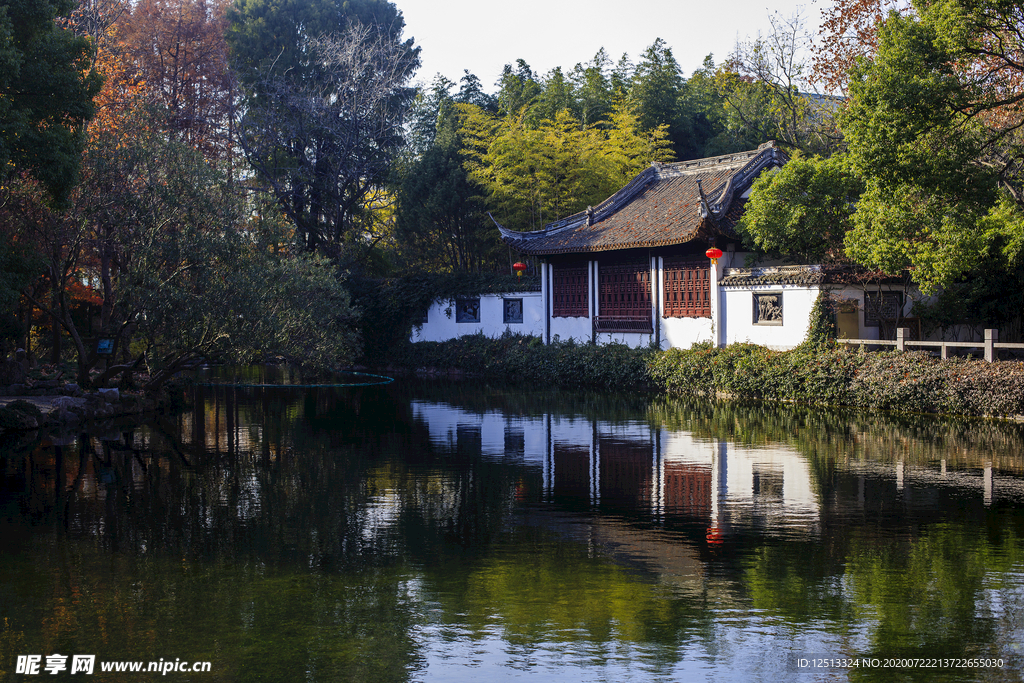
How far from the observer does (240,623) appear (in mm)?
5234

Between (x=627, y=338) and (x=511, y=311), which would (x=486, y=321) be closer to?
(x=511, y=311)

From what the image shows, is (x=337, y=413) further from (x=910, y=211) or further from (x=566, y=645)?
(x=566, y=645)

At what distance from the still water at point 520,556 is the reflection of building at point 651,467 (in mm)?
55

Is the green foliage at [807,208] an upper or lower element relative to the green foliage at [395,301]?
upper

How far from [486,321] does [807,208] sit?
1148 cm

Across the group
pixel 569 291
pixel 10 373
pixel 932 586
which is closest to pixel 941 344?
pixel 932 586

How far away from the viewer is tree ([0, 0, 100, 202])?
38.1ft

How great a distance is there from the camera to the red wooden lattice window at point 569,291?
80.0ft

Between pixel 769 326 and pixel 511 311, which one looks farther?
pixel 511 311

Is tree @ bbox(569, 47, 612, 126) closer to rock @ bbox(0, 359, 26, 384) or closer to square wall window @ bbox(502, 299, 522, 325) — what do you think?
square wall window @ bbox(502, 299, 522, 325)

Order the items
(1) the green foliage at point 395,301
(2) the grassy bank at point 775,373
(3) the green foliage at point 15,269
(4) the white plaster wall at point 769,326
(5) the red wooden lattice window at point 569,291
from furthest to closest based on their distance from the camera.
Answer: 1. (1) the green foliage at point 395,301
2. (5) the red wooden lattice window at point 569,291
3. (4) the white plaster wall at point 769,326
4. (2) the grassy bank at point 775,373
5. (3) the green foliage at point 15,269

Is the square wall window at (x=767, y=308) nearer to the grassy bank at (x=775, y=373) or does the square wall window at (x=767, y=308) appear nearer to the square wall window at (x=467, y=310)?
the grassy bank at (x=775, y=373)
